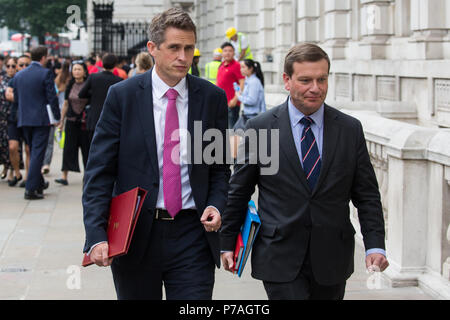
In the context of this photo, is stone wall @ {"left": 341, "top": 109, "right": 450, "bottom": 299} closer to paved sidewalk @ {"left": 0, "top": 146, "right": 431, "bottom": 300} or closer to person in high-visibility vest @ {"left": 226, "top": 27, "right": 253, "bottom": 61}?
paved sidewalk @ {"left": 0, "top": 146, "right": 431, "bottom": 300}

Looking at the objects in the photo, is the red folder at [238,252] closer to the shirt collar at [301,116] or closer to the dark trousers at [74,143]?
the shirt collar at [301,116]

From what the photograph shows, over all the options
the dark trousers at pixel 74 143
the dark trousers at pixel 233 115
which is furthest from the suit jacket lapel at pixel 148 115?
the dark trousers at pixel 233 115

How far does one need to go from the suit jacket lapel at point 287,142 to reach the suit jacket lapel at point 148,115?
1.90ft

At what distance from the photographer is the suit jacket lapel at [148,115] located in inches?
161

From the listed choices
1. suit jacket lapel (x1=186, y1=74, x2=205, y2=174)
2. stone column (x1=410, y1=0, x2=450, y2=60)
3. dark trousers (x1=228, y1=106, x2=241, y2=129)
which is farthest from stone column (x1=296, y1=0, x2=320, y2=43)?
suit jacket lapel (x1=186, y1=74, x2=205, y2=174)

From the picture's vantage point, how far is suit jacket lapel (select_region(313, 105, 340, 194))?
3996 mm

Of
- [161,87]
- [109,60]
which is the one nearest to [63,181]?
[109,60]

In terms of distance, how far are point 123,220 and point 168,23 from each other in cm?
93

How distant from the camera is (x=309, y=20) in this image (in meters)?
20.2

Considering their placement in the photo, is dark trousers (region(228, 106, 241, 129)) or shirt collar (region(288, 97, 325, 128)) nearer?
shirt collar (region(288, 97, 325, 128))

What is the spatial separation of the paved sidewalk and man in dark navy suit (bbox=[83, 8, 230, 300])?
103 inches

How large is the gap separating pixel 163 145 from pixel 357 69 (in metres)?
11.6

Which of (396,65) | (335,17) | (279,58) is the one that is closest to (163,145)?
(396,65)
